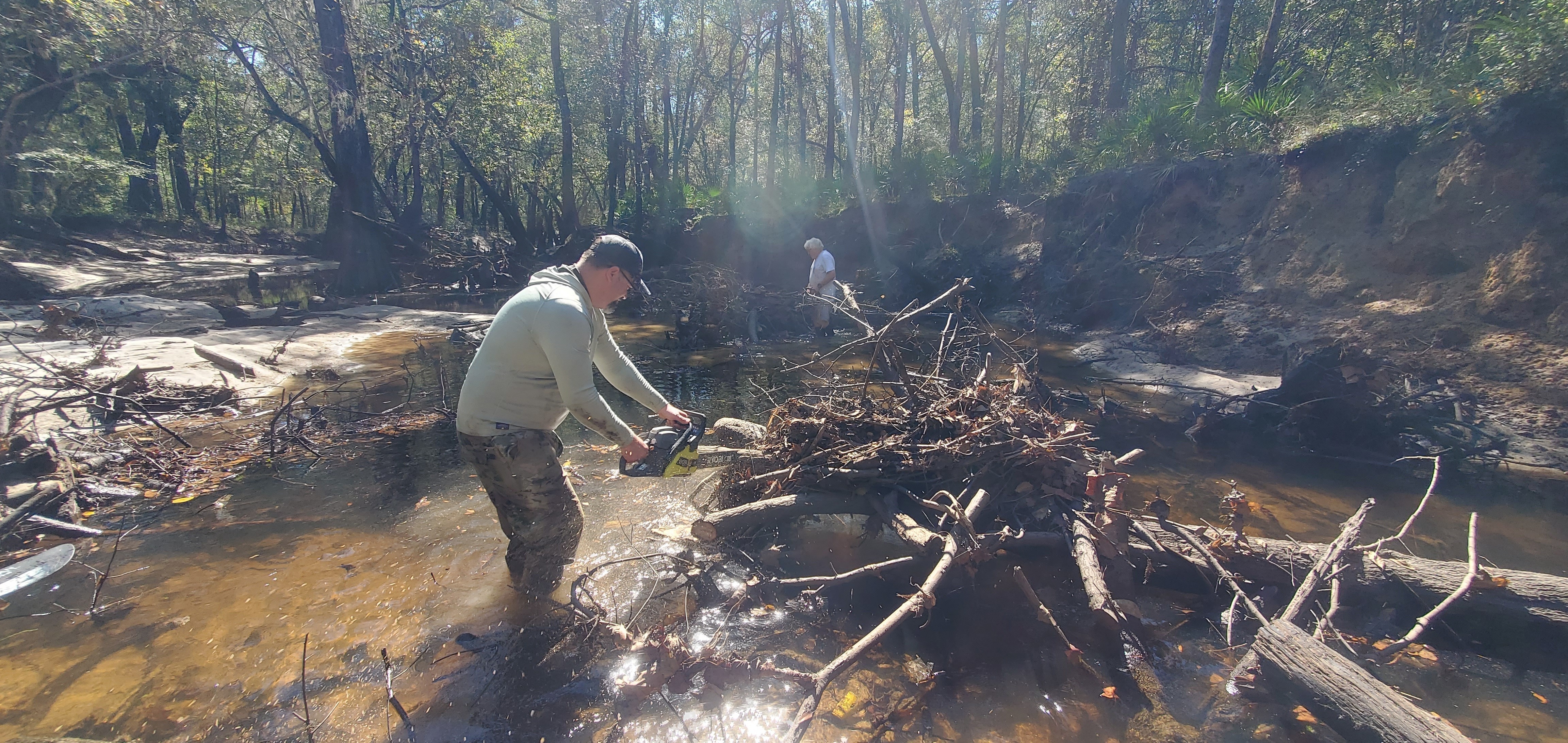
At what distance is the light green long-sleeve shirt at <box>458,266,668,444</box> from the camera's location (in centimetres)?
314

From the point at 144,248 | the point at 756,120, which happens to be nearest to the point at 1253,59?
the point at 756,120

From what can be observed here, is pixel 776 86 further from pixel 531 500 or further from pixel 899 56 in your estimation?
pixel 531 500

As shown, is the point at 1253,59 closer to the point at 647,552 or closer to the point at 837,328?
the point at 837,328

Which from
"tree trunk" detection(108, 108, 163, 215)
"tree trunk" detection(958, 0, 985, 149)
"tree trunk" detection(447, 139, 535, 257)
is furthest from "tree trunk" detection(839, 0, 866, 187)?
"tree trunk" detection(108, 108, 163, 215)

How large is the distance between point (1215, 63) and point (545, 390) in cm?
1668

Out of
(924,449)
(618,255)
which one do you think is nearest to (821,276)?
(924,449)

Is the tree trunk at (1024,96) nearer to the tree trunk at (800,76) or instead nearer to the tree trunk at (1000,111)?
the tree trunk at (1000,111)

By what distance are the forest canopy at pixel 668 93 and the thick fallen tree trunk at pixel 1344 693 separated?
39.3ft

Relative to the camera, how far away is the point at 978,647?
359cm

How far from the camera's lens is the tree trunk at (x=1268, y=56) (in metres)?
13.2

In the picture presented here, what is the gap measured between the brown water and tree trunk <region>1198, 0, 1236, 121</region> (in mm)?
11360

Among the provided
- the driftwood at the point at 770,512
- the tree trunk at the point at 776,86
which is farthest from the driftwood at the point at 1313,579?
the tree trunk at the point at 776,86

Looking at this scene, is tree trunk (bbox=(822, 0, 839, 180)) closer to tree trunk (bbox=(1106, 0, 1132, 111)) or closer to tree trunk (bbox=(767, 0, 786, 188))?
tree trunk (bbox=(767, 0, 786, 188))

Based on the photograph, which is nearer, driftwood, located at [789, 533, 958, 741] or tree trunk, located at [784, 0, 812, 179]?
driftwood, located at [789, 533, 958, 741]
